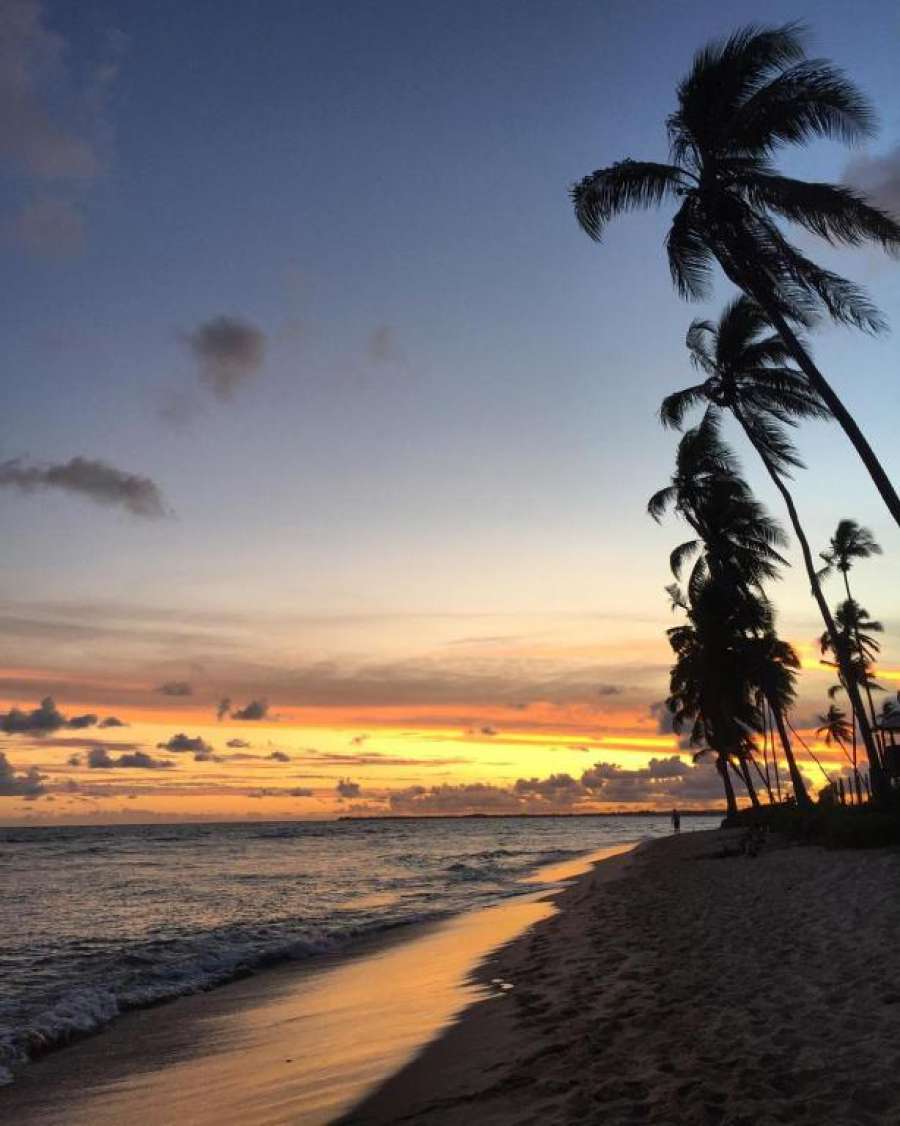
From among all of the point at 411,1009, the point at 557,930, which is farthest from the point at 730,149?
the point at 411,1009

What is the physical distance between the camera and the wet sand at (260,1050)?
245 inches

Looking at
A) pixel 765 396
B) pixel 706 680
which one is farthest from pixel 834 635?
pixel 706 680

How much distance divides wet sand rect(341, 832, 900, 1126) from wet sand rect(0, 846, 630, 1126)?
1.68ft

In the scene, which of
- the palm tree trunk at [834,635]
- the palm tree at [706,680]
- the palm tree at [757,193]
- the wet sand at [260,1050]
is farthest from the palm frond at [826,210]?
the palm tree at [706,680]

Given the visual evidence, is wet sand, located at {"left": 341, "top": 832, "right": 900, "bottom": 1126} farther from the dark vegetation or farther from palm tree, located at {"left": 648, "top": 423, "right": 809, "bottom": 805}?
palm tree, located at {"left": 648, "top": 423, "right": 809, "bottom": 805}

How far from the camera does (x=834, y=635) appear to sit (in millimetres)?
23391

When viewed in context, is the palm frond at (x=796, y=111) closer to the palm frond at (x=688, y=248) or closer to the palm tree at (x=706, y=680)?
the palm frond at (x=688, y=248)

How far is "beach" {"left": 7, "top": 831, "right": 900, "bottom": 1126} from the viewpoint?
16.0 feet

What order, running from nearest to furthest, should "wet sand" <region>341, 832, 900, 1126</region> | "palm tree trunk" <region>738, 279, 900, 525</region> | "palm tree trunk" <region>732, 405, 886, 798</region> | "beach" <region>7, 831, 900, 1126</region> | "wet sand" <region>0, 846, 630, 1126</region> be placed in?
"wet sand" <region>341, 832, 900, 1126</region>
"beach" <region>7, 831, 900, 1126</region>
"wet sand" <region>0, 846, 630, 1126</region>
"palm tree trunk" <region>738, 279, 900, 525</region>
"palm tree trunk" <region>732, 405, 886, 798</region>

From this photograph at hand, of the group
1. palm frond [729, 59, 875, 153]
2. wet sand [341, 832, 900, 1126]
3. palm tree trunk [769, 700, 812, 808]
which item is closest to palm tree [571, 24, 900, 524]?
palm frond [729, 59, 875, 153]

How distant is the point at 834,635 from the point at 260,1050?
2010 centimetres

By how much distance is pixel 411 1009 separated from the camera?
9219mm

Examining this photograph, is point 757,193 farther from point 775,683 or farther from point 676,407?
point 775,683

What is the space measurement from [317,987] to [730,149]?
688 inches
